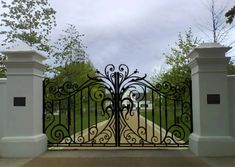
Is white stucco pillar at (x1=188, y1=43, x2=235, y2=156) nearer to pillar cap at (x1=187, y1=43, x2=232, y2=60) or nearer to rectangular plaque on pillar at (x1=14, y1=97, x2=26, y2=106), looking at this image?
pillar cap at (x1=187, y1=43, x2=232, y2=60)

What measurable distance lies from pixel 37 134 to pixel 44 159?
1.33 meters

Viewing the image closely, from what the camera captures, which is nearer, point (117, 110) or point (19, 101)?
point (19, 101)

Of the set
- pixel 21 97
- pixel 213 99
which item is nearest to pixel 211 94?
pixel 213 99

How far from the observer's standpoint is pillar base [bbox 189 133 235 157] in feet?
43.1

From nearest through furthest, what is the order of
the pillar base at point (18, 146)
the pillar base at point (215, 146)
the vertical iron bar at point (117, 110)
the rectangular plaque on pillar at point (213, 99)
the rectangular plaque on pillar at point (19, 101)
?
the pillar base at point (215, 146), the pillar base at point (18, 146), the rectangular plaque on pillar at point (213, 99), the rectangular plaque on pillar at point (19, 101), the vertical iron bar at point (117, 110)

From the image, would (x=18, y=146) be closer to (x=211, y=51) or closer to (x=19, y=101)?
(x=19, y=101)

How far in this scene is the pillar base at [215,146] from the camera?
1313 cm

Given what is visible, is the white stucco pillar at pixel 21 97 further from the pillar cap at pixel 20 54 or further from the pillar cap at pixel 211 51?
the pillar cap at pixel 211 51

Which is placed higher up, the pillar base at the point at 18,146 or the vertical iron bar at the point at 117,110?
the vertical iron bar at the point at 117,110

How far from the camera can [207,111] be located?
13.4m

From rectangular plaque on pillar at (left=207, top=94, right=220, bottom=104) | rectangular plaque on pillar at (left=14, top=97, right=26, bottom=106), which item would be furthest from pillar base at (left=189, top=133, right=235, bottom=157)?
rectangular plaque on pillar at (left=14, top=97, right=26, bottom=106)

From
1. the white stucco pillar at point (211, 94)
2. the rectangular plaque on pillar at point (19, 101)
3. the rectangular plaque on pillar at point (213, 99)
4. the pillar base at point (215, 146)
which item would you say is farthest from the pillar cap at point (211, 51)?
the rectangular plaque on pillar at point (19, 101)

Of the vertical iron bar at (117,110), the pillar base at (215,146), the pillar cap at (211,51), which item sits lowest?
the pillar base at (215,146)

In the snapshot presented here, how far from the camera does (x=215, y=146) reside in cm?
1314
